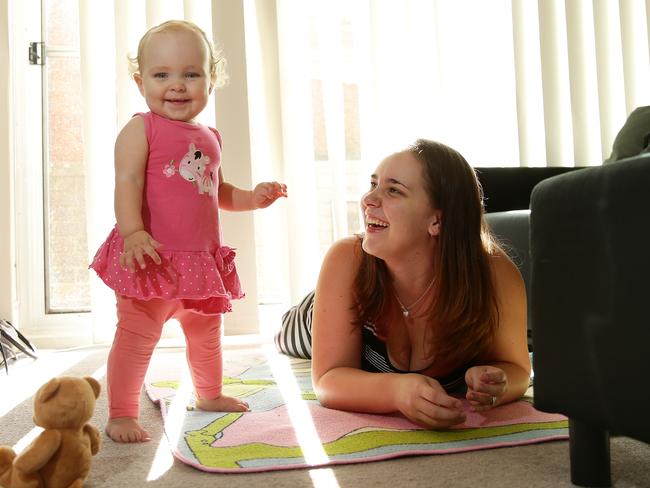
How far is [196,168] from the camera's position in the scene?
4.46ft

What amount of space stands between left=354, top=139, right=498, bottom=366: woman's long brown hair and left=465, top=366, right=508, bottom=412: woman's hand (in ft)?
0.45

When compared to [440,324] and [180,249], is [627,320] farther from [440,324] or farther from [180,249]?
[180,249]

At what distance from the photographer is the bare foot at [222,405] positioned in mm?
1384

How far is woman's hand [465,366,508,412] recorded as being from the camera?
115cm

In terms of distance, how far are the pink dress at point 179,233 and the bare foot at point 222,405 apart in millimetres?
170

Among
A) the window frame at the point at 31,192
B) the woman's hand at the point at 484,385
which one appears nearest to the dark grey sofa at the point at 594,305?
the woman's hand at the point at 484,385

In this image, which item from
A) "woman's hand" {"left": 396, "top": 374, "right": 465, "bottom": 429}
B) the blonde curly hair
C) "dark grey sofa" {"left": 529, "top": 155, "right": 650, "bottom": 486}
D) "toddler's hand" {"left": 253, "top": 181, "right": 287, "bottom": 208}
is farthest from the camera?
"toddler's hand" {"left": 253, "top": 181, "right": 287, "bottom": 208}


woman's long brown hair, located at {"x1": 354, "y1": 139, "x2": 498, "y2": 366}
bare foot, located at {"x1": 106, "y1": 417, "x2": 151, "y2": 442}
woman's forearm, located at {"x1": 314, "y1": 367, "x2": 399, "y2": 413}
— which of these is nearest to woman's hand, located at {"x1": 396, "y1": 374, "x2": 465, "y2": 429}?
woman's forearm, located at {"x1": 314, "y1": 367, "x2": 399, "y2": 413}

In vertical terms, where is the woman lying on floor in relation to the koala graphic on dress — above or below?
below

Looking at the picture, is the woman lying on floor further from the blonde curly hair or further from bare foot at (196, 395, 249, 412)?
the blonde curly hair

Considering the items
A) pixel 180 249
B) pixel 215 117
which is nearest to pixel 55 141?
pixel 215 117

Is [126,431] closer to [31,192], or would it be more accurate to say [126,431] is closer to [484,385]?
[484,385]

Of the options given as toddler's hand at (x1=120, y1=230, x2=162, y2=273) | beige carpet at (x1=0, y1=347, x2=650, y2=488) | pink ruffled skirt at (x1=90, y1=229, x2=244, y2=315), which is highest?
toddler's hand at (x1=120, y1=230, x2=162, y2=273)

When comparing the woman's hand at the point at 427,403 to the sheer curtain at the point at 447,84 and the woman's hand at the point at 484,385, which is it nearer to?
the woman's hand at the point at 484,385
